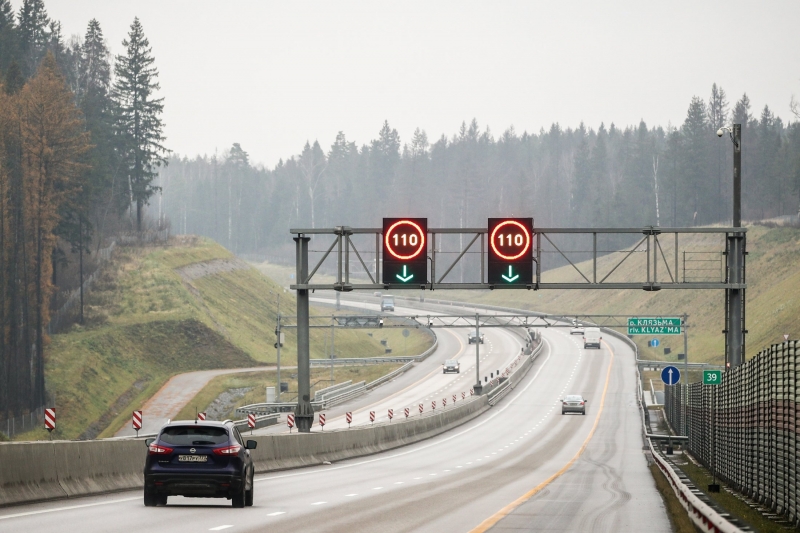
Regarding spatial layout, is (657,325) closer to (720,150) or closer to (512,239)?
(512,239)

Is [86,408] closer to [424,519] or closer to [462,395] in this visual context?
[462,395]

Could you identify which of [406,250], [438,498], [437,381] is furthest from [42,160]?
[438,498]

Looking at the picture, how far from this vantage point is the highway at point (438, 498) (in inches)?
661

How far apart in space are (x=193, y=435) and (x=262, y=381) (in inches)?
3033

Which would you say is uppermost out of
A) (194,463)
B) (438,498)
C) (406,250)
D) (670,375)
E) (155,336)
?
(406,250)

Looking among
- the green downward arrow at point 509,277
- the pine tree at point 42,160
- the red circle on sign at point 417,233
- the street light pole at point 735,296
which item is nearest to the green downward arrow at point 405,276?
the red circle on sign at point 417,233

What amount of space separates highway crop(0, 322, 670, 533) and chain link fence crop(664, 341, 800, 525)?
1.75 metres

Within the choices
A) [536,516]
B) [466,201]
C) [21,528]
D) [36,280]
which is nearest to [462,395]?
[36,280]

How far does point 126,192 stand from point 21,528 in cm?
11175

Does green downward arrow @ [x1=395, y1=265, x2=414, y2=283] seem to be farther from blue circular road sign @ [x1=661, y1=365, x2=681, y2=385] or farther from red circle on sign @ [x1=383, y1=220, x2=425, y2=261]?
blue circular road sign @ [x1=661, y1=365, x2=681, y2=385]

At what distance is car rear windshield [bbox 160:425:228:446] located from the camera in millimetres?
18641

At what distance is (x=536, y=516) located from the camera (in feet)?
64.0

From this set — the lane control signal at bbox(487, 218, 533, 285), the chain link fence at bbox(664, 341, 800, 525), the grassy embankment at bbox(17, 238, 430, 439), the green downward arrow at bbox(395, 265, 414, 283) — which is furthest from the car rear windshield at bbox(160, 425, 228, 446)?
the grassy embankment at bbox(17, 238, 430, 439)

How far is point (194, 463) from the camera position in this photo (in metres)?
18.5
